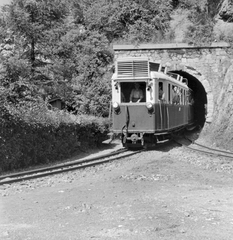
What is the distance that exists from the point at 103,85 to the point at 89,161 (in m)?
10.7

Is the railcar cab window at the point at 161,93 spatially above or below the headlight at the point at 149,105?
above

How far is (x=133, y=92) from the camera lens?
615 inches

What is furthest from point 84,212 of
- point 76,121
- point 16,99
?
point 16,99

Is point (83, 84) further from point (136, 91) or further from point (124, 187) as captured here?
point (124, 187)

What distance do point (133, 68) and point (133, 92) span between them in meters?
0.95

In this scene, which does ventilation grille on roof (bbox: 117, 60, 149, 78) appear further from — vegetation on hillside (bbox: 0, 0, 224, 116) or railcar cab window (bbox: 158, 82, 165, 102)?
vegetation on hillside (bbox: 0, 0, 224, 116)

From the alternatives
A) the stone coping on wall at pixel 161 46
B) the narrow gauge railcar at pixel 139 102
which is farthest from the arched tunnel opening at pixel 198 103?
the narrow gauge railcar at pixel 139 102

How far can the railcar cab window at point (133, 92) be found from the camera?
1538 centimetres

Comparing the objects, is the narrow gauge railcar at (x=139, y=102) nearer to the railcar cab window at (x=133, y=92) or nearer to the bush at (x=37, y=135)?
the railcar cab window at (x=133, y=92)

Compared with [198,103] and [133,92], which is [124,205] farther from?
[198,103]

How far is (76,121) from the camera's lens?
17016mm

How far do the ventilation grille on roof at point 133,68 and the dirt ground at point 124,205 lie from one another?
4.41 meters

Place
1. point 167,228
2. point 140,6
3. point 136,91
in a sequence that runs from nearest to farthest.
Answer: point 167,228, point 136,91, point 140,6

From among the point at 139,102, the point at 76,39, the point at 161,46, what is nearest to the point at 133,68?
the point at 139,102
